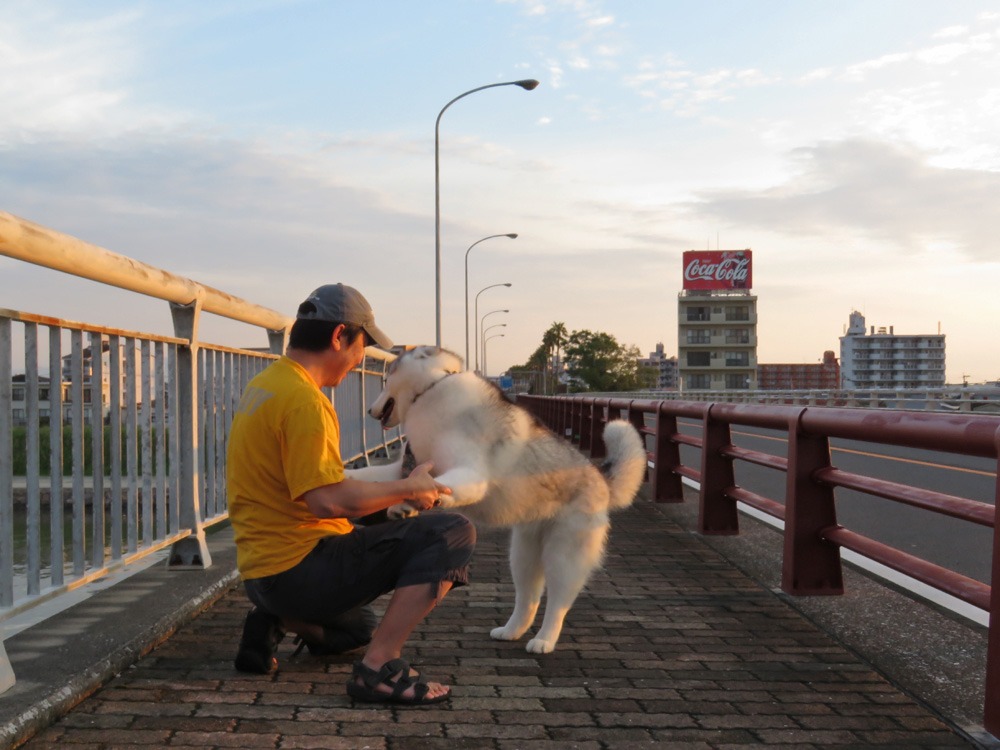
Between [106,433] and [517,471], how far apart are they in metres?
2.04

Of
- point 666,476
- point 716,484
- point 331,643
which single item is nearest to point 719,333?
point 666,476

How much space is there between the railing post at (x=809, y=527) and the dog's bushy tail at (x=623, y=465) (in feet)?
2.98

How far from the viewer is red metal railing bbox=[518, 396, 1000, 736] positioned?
3.74m

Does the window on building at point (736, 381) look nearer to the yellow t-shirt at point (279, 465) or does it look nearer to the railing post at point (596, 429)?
the railing post at point (596, 429)

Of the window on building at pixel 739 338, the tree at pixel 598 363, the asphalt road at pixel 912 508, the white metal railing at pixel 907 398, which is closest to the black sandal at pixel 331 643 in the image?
the asphalt road at pixel 912 508

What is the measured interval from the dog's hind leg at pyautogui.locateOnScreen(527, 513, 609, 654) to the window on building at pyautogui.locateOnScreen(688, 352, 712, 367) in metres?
132

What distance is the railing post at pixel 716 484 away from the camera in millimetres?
7699

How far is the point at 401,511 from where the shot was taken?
3.59 m

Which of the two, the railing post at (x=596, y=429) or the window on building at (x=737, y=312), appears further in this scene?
the window on building at (x=737, y=312)

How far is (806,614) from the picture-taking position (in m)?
5.09

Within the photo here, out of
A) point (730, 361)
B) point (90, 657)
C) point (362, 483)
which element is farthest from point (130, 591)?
point (730, 361)

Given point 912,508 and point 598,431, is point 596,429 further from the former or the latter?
point 912,508

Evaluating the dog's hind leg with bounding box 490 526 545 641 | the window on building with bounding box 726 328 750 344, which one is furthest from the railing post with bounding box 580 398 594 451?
the window on building with bounding box 726 328 750 344

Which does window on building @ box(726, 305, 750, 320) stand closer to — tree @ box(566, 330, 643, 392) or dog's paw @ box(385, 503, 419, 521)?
tree @ box(566, 330, 643, 392)
